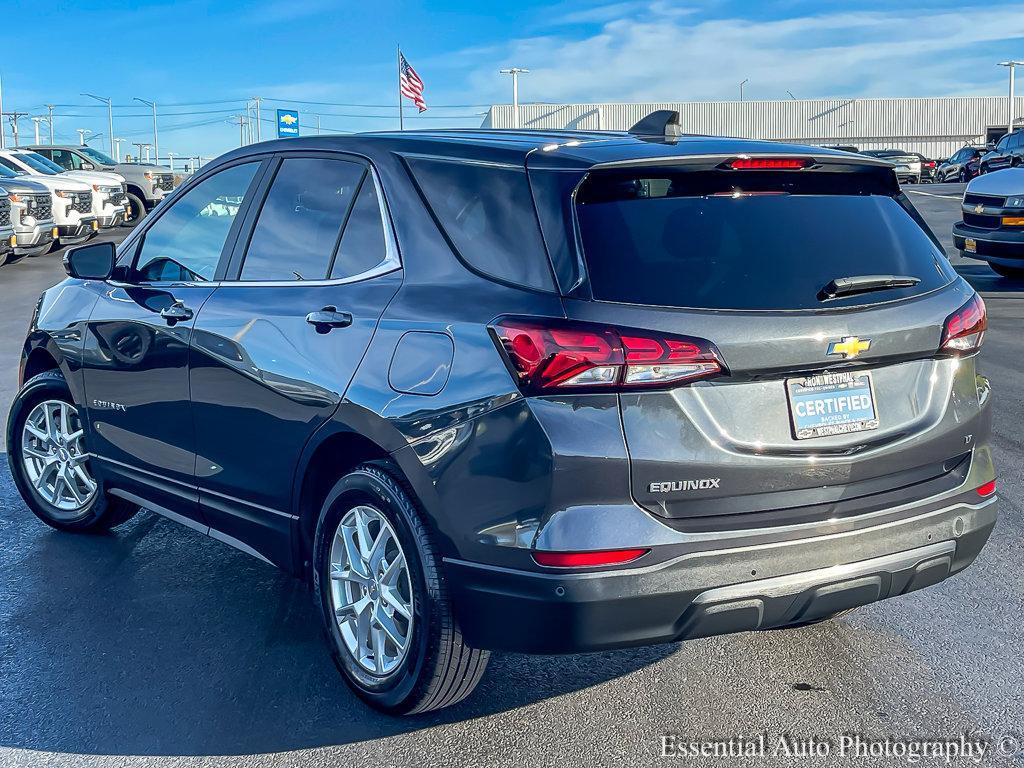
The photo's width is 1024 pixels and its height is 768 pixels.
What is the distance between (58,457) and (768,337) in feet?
12.6

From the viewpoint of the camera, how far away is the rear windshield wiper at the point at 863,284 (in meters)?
3.25

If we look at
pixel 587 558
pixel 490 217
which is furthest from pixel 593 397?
pixel 490 217

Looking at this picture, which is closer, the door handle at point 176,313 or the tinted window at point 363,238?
the tinted window at point 363,238

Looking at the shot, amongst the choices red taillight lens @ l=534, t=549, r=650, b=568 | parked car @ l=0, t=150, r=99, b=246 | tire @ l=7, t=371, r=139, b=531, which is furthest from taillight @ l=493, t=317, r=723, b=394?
parked car @ l=0, t=150, r=99, b=246

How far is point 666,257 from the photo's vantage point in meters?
3.16

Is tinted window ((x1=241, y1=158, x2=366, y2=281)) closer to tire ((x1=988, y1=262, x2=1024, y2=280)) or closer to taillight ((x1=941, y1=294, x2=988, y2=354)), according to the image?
taillight ((x1=941, y1=294, x2=988, y2=354))

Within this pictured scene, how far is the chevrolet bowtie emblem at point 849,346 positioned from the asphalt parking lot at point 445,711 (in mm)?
1142

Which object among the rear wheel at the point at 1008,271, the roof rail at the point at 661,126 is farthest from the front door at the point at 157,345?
the rear wheel at the point at 1008,271

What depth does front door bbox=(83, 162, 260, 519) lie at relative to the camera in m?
4.51

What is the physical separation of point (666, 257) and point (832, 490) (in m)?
0.79

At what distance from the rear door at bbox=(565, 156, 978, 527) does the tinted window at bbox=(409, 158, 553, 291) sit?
149 millimetres

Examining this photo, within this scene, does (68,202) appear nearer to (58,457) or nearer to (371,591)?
(58,457)

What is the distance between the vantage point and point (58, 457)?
557 centimetres

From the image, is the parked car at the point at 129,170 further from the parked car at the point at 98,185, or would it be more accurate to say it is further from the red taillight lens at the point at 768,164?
the red taillight lens at the point at 768,164
